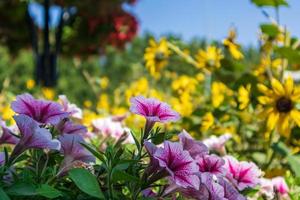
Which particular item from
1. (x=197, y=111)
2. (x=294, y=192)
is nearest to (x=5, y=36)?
(x=197, y=111)

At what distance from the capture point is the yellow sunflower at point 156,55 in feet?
9.00

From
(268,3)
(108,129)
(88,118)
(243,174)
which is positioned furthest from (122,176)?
(88,118)

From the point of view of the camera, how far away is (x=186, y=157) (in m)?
0.89

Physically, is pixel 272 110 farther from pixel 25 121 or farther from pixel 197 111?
pixel 25 121

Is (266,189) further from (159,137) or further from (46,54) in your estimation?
(46,54)

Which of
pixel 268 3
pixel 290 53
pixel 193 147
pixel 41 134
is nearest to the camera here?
pixel 41 134

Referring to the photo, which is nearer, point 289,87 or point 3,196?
point 3,196

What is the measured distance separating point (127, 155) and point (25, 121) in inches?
9.5

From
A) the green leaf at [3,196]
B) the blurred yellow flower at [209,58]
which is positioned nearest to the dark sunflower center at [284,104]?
the blurred yellow flower at [209,58]

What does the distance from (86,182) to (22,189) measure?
9 cm

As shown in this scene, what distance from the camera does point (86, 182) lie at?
81cm

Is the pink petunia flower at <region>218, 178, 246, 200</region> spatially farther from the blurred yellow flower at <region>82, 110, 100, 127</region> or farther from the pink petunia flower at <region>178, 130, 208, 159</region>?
the blurred yellow flower at <region>82, 110, 100, 127</region>

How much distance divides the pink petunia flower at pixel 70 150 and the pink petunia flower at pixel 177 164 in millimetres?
160

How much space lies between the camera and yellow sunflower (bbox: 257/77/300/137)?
1.82m
